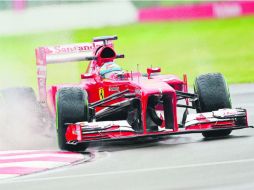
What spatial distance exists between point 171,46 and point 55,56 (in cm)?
1761

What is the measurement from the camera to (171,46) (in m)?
33.6

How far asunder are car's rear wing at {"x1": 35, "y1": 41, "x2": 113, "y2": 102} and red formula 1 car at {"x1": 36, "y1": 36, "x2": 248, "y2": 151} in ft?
2.62

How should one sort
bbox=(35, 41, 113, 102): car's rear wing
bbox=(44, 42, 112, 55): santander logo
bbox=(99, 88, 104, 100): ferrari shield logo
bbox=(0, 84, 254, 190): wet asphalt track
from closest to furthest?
bbox=(0, 84, 254, 190): wet asphalt track < bbox=(99, 88, 104, 100): ferrari shield logo < bbox=(35, 41, 113, 102): car's rear wing < bbox=(44, 42, 112, 55): santander logo

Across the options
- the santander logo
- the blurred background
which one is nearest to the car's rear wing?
the santander logo

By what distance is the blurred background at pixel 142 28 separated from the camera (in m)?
31.3

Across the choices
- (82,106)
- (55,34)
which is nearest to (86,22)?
(55,34)

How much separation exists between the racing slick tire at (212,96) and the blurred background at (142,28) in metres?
15.2

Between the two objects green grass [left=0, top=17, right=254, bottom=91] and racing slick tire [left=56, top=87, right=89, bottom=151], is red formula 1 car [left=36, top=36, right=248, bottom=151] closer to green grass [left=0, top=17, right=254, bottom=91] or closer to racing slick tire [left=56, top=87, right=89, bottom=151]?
racing slick tire [left=56, top=87, right=89, bottom=151]

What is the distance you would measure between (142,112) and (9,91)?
3009 mm

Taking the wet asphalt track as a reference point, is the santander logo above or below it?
above

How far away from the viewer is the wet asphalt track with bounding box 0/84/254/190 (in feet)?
33.2

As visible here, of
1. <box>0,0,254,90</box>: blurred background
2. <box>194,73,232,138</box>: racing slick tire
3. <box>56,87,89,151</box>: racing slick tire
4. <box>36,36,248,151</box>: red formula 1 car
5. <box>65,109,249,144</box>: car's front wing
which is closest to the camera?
<box>65,109,249,144</box>: car's front wing

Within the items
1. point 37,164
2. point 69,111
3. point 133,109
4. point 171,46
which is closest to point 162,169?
point 37,164

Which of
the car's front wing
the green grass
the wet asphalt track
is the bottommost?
the wet asphalt track
